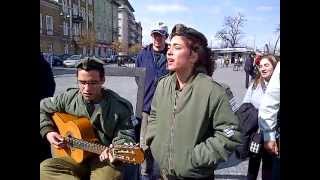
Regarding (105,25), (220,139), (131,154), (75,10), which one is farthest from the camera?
(105,25)

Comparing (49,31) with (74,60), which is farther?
(74,60)

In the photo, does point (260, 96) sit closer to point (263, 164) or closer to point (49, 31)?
point (263, 164)

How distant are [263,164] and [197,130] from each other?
1.20 metres

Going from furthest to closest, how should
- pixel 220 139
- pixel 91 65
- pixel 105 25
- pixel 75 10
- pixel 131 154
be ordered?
pixel 105 25 → pixel 75 10 → pixel 91 65 → pixel 131 154 → pixel 220 139

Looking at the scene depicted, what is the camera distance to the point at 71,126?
81.4 inches

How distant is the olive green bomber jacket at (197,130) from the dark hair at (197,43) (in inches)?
2.4

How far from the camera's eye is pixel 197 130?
Result: 1.77m

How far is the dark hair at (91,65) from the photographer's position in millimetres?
2027

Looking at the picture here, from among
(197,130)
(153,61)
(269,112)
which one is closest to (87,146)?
(197,130)

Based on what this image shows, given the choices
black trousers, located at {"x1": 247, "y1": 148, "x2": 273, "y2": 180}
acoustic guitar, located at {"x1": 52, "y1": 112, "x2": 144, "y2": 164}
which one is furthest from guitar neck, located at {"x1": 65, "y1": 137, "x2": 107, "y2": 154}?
black trousers, located at {"x1": 247, "y1": 148, "x2": 273, "y2": 180}

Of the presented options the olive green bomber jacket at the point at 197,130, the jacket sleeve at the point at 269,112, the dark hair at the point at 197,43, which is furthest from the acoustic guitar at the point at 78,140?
the jacket sleeve at the point at 269,112
